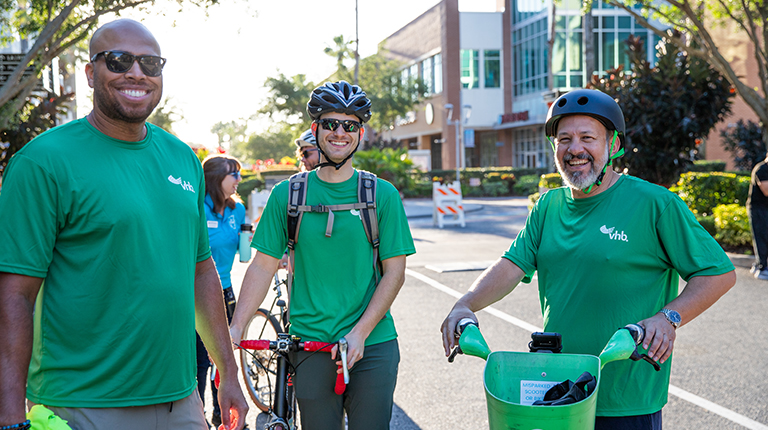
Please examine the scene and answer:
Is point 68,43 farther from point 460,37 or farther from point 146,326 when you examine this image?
point 460,37

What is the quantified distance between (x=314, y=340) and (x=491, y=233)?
627 inches

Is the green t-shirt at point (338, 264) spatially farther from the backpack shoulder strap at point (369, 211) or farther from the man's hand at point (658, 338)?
the man's hand at point (658, 338)

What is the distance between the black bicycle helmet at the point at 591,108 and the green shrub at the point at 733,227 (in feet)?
37.6

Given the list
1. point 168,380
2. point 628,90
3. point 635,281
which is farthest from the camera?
point 628,90

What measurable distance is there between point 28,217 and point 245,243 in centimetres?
318

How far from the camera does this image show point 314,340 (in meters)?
3.27

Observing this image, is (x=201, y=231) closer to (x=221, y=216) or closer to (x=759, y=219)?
(x=221, y=216)

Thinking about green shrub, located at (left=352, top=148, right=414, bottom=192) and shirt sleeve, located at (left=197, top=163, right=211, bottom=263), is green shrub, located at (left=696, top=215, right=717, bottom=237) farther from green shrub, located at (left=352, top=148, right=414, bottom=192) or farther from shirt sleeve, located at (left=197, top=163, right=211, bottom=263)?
green shrub, located at (left=352, top=148, right=414, bottom=192)

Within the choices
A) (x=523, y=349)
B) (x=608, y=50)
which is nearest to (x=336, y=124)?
(x=523, y=349)

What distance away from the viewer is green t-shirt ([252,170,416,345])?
10.7ft

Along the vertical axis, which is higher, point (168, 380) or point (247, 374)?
point (168, 380)

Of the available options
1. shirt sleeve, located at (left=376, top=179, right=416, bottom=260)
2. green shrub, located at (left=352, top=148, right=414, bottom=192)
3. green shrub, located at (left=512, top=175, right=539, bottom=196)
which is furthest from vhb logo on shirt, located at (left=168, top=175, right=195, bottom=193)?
green shrub, located at (left=512, top=175, right=539, bottom=196)

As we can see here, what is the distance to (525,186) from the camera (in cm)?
4106

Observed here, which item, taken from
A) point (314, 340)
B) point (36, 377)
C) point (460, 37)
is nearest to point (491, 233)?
point (314, 340)
